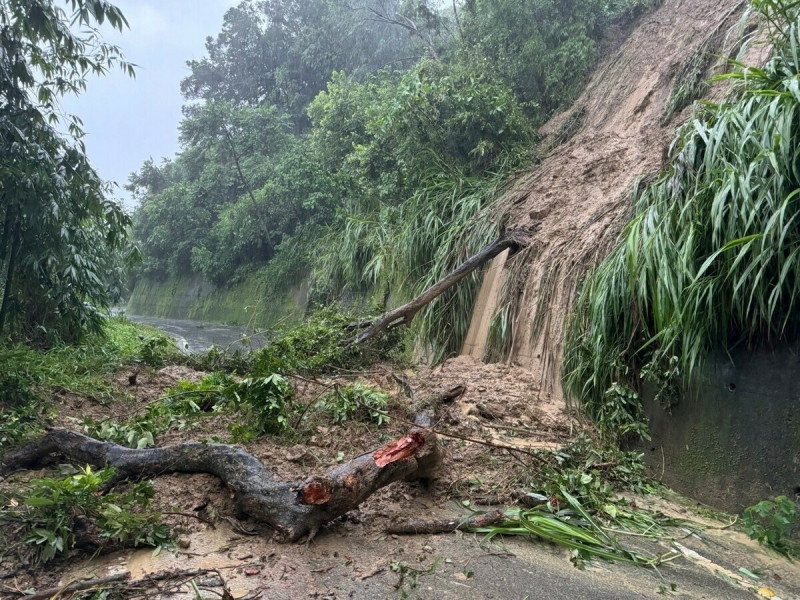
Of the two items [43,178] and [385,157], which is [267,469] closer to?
[43,178]

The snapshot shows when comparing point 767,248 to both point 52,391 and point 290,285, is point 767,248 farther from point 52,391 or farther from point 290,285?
point 290,285

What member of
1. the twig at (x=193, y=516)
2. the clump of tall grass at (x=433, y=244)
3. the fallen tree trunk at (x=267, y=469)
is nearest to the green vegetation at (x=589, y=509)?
the fallen tree trunk at (x=267, y=469)

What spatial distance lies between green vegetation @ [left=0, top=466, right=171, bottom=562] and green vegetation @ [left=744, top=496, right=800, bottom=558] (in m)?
2.70

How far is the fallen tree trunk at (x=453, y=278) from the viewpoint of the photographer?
21.1 ft

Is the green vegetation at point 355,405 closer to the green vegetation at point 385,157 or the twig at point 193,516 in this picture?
the twig at point 193,516

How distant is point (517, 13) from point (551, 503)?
872cm

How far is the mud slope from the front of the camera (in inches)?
212

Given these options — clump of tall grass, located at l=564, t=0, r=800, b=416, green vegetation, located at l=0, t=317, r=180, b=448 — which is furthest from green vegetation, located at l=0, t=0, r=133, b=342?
clump of tall grass, located at l=564, t=0, r=800, b=416

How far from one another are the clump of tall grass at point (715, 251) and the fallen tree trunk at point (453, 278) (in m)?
2.02

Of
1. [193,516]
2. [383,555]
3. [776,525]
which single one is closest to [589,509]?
[776,525]

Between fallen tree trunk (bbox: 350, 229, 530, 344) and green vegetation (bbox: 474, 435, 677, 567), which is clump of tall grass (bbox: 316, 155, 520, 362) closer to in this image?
fallen tree trunk (bbox: 350, 229, 530, 344)

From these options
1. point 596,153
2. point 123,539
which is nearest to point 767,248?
point 123,539

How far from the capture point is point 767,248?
2.94m

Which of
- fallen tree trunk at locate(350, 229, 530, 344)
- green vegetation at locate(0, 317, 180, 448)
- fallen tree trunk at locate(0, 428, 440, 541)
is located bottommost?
green vegetation at locate(0, 317, 180, 448)
